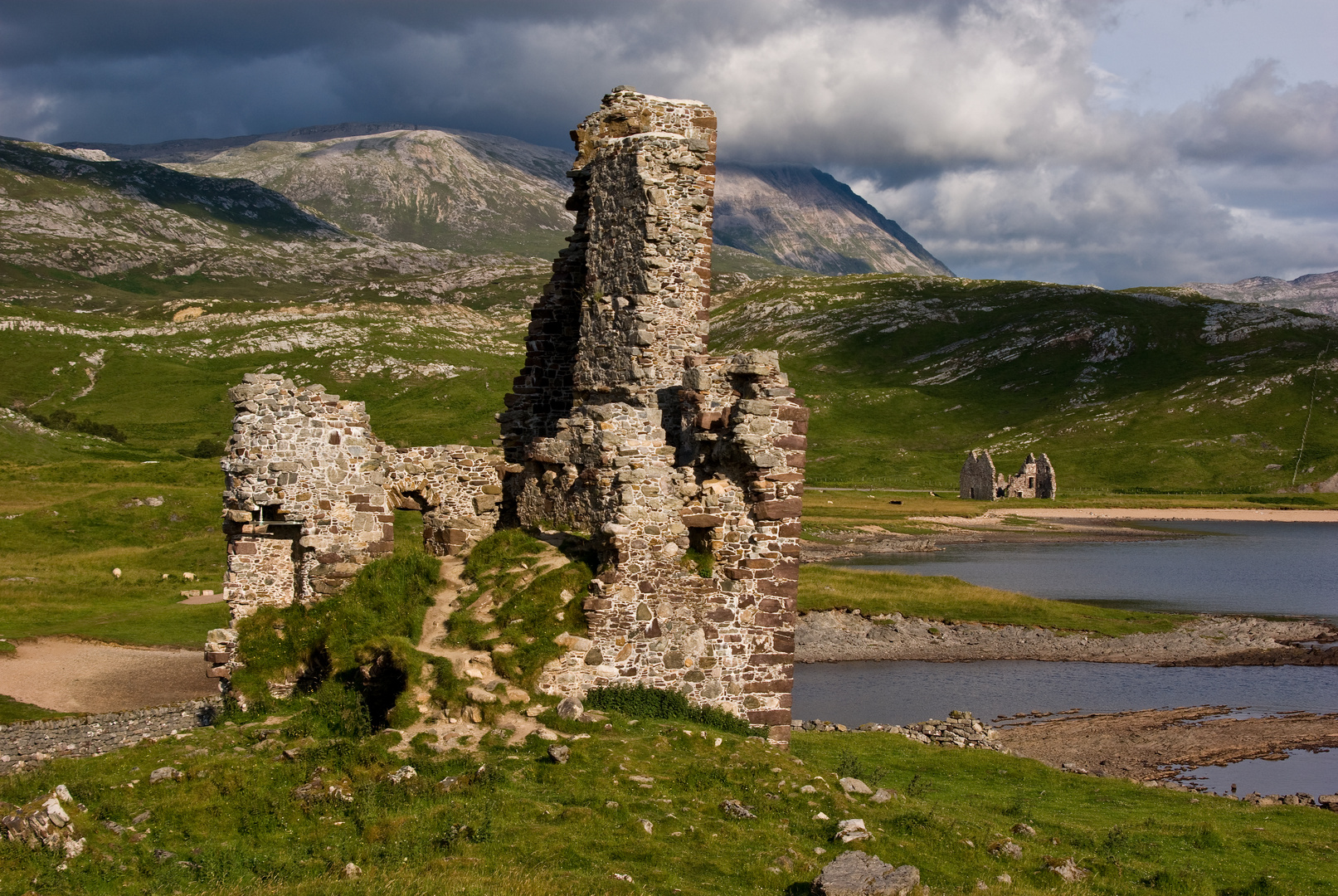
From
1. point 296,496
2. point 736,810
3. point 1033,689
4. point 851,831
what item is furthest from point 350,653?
point 1033,689

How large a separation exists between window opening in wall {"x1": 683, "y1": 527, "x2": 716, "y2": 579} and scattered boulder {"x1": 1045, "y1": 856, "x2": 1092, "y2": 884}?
811cm

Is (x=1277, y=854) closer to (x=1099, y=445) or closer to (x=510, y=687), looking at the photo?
(x=510, y=687)

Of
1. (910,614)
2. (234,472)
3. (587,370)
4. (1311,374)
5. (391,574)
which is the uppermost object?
(1311,374)

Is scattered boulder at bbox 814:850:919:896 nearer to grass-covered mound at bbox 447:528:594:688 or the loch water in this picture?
grass-covered mound at bbox 447:528:594:688

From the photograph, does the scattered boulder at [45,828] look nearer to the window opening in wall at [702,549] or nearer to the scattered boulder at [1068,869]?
the window opening in wall at [702,549]

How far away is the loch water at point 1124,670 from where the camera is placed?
131 feet

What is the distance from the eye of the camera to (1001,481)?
5487 inches

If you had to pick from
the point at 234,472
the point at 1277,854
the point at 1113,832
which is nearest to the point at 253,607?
the point at 234,472

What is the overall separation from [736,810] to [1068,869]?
18.1 feet

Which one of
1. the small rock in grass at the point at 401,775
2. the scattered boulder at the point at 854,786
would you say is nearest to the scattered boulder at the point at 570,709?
the small rock in grass at the point at 401,775

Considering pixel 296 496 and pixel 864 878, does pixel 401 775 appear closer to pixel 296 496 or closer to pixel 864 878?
pixel 864 878

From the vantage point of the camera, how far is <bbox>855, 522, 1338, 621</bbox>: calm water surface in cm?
6662

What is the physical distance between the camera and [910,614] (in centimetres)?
5656

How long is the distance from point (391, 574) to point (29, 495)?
62.4 meters
